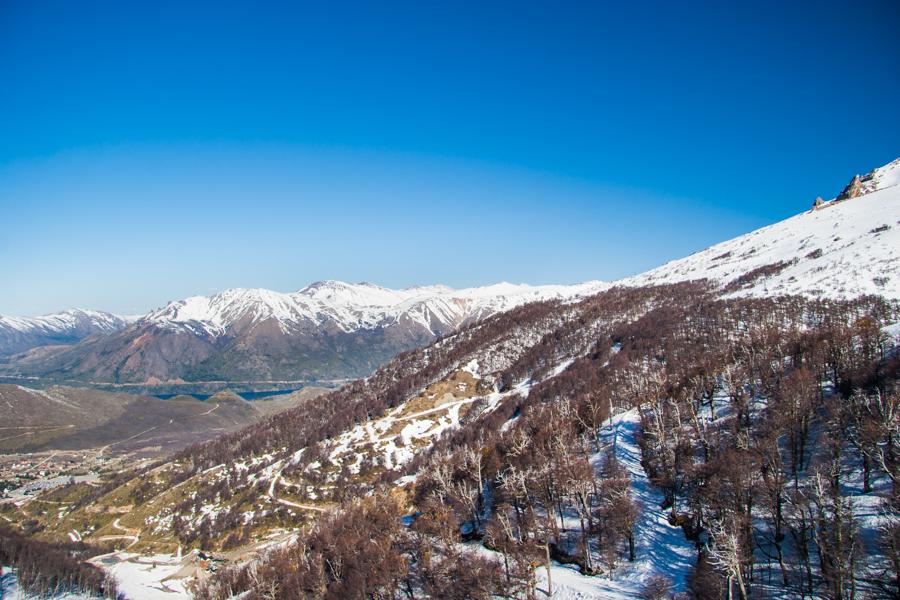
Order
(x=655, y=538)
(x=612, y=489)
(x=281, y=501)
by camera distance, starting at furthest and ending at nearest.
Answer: (x=281, y=501) < (x=612, y=489) < (x=655, y=538)

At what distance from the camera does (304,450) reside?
17112 cm

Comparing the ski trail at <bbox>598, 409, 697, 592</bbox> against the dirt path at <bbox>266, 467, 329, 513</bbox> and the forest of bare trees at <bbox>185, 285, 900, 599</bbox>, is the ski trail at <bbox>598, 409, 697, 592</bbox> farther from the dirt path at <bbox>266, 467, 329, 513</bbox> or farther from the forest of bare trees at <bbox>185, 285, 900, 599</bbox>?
the dirt path at <bbox>266, 467, 329, 513</bbox>

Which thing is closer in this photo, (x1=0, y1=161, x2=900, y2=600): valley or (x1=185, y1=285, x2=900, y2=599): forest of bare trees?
(x1=185, y1=285, x2=900, y2=599): forest of bare trees

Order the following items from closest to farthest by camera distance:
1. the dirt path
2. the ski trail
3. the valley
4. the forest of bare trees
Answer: the forest of bare trees
the valley
the ski trail
the dirt path

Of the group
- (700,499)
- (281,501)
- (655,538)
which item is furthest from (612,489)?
(281,501)

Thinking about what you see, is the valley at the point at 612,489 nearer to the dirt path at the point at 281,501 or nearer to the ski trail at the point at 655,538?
the ski trail at the point at 655,538

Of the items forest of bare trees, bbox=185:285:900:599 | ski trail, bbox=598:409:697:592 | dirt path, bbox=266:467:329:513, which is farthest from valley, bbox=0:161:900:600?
dirt path, bbox=266:467:329:513

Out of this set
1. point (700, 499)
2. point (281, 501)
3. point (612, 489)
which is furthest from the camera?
point (281, 501)

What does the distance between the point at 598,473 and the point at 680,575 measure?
2122 centimetres

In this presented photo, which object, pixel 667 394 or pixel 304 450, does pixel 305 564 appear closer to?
pixel 667 394

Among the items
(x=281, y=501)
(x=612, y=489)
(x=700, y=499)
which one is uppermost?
(x=700, y=499)

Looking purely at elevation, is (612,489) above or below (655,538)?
above

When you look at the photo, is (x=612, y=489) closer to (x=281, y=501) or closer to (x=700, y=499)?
(x=700, y=499)

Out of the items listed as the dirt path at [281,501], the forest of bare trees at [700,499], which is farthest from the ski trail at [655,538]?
the dirt path at [281,501]
